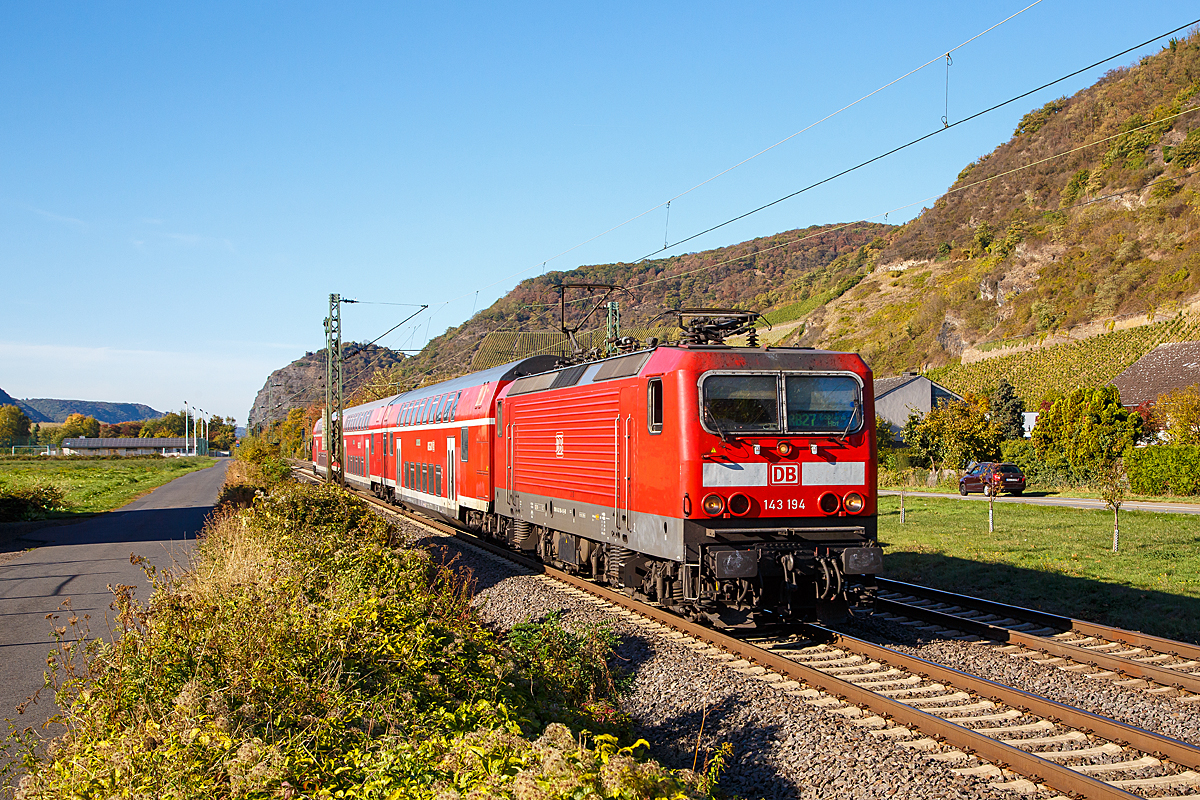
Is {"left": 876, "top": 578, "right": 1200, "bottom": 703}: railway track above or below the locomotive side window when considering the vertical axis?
below

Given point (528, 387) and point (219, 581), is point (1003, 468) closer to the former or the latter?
point (528, 387)

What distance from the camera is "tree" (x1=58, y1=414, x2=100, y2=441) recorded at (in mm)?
173875

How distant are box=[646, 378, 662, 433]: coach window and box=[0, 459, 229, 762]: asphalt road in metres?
6.53

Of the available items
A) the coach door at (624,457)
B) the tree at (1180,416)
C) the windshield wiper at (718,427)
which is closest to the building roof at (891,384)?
the tree at (1180,416)

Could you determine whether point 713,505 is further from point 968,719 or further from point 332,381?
point 332,381

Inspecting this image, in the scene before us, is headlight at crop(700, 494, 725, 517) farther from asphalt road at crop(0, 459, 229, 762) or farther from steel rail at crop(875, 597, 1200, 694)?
asphalt road at crop(0, 459, 229, 762)

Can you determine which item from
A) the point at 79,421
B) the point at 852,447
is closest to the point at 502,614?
the point at 852,447

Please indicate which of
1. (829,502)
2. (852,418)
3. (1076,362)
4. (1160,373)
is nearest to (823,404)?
(852,418)

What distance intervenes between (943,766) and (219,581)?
23.7ft

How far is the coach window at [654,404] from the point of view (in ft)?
34.8

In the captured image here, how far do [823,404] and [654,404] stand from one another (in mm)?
2056

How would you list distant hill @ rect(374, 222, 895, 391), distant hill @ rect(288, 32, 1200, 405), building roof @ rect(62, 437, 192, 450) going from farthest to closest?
1. building roof @ rect(62, 437, 192, 450)
2. distant hill @ rect(374, 222, 895, 391)
3. distant hill @ rect(288, 32, 1200, 405)

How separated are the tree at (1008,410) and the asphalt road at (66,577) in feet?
164

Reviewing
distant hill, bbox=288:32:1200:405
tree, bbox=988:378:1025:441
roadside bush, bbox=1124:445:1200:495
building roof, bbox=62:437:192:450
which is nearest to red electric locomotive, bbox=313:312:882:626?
roadside bush, bbox=1124:445:1200:495
